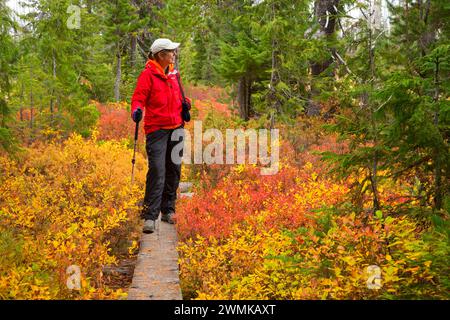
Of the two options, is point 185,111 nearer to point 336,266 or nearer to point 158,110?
point 158,110

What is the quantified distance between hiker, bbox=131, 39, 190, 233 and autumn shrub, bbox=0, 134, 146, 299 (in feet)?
1.36

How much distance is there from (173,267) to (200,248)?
643 millimetres

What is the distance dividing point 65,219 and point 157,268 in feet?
5.30

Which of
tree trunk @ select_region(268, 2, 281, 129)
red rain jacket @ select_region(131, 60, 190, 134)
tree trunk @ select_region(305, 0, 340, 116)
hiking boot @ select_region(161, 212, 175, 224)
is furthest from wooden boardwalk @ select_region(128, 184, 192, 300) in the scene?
tree trunk @ select_region(305, 0, 340, 116)

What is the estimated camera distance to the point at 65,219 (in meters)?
5.87

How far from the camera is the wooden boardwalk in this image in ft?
14.7

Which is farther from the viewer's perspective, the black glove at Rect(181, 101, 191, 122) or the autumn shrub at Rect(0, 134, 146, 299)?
the black glove at Rect(181, 101, 191, 122)

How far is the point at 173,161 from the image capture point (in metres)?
6.96

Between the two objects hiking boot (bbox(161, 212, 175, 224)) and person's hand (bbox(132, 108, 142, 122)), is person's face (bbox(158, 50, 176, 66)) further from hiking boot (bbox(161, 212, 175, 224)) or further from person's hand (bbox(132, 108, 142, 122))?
hiking boot (bbox(161, 212, 175, 224))

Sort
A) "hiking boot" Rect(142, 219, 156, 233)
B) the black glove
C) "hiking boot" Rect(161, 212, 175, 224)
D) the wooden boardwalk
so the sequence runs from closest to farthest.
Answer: the wooden boardwalk < "hiking boot" Rect(142, 219, 156, 233) < the black glove < "hiking boot" Rect(161, 212, 175, 224)

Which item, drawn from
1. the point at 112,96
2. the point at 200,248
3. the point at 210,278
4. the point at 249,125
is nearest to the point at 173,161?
the point at 200,248

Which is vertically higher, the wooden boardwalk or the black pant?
the black pant

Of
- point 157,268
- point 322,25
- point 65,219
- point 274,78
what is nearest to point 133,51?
point 322,25
